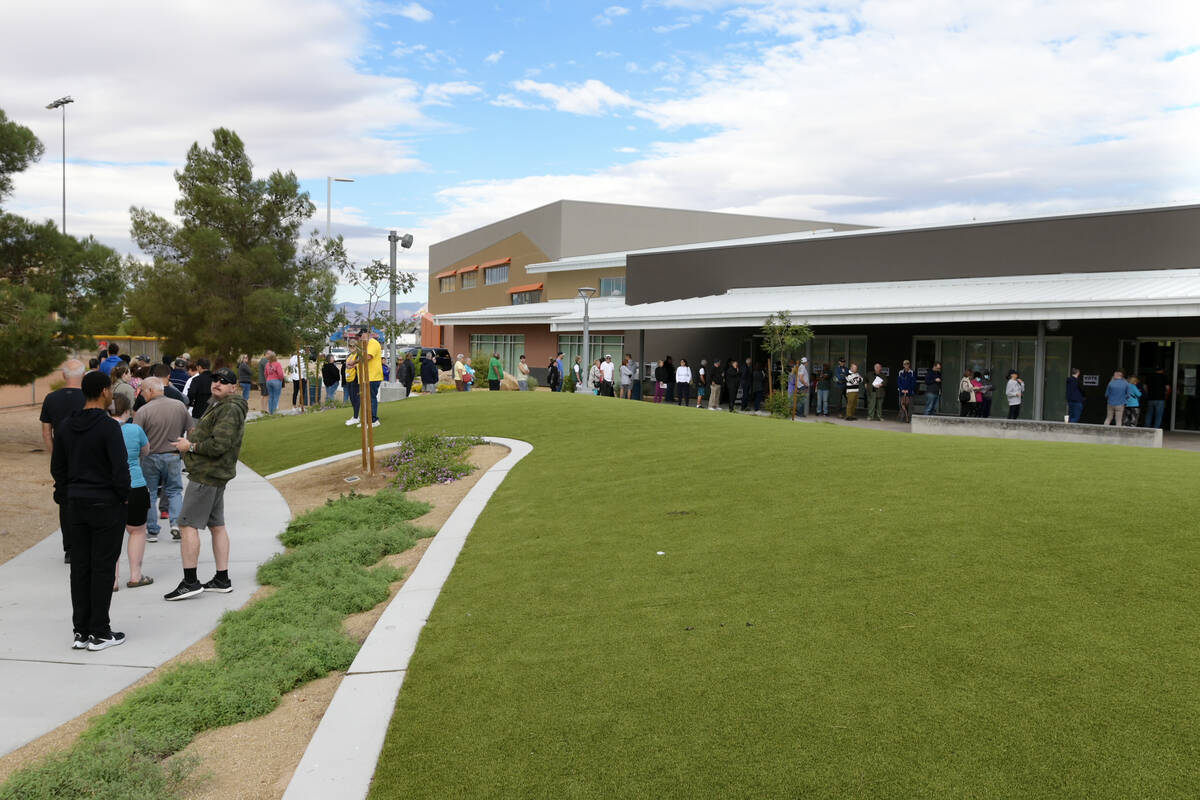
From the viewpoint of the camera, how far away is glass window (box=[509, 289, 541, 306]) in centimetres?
4766

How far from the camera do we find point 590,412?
53.1ft

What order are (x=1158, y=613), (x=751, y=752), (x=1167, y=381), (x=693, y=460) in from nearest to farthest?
(x=751, y=752) → (x=1158, y=613) → (x=693, y=460) → (x=1167, y=381)

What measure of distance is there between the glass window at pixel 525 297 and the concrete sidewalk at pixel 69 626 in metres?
38.1

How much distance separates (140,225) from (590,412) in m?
29.5

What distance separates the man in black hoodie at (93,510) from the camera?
6031 mm

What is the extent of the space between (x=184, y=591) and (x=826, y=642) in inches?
207

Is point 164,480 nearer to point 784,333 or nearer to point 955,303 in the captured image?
point 784,333

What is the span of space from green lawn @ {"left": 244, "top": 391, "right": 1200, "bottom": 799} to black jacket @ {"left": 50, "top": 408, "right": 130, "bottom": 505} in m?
2.42

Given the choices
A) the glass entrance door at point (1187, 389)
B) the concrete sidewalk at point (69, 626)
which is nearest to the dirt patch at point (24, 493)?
the concrete sidewalk at point (69, 626)

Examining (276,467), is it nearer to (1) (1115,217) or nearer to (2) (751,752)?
(2) (751,752)

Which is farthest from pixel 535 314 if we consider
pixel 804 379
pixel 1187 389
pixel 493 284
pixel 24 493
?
pixel 24 493

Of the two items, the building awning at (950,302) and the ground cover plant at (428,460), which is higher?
the building awning at (950,302)

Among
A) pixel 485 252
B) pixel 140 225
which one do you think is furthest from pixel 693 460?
pixel 485 252

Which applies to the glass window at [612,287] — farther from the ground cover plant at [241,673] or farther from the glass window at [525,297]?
the ground cover plant at [241,673]
